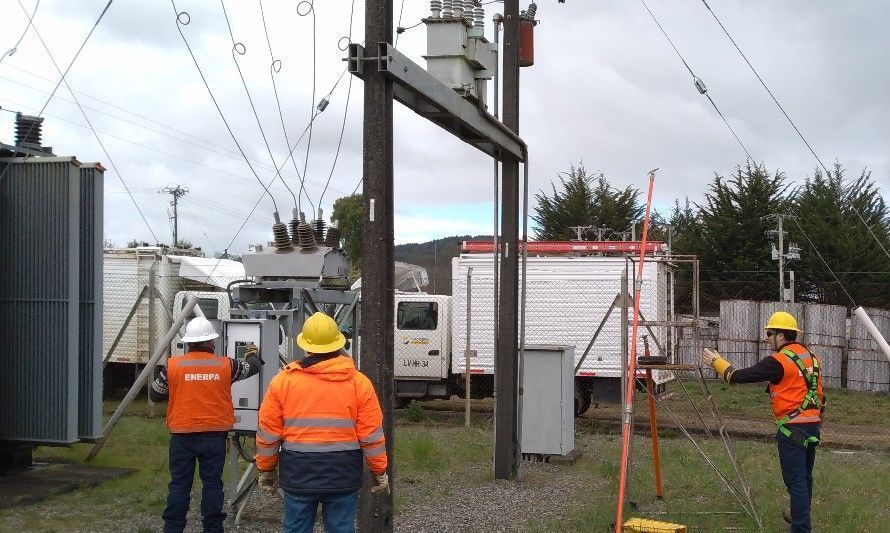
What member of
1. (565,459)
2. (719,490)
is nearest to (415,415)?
(565,459)

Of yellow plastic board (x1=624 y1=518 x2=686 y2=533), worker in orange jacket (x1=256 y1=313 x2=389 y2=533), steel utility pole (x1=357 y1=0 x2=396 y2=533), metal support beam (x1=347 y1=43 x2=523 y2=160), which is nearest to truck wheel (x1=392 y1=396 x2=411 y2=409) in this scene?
metal support beam (x1=347 y1=43 x2=523 y2=160)

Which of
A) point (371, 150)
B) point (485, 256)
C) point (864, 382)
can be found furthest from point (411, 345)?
point (864, 382)

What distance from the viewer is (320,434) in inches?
241

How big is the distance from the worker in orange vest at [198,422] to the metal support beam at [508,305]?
13.9 feet

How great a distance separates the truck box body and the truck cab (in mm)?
238

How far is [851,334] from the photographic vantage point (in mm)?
27938

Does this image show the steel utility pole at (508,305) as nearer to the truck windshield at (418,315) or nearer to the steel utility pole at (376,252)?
the steel utility pole at (376,252)

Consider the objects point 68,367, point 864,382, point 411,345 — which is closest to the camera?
point 68,367

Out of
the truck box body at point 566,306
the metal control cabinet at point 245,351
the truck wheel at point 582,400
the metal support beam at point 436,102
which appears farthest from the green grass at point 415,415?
the metal control cabinet at point 245,351

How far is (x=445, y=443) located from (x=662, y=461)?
324 cm

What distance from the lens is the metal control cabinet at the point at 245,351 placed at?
9.31 m

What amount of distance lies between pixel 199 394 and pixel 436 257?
2802 cm

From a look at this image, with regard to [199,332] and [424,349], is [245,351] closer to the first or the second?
[199,332]

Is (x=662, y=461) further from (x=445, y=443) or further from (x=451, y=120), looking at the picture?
(x=451, y=120)
